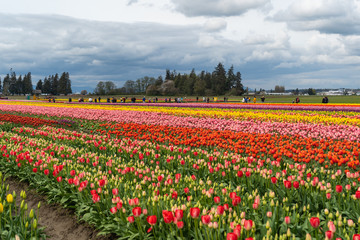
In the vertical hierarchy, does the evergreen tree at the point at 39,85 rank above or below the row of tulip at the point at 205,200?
above

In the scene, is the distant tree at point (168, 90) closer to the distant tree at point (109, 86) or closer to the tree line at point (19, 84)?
the distant tree at point (109, 86)

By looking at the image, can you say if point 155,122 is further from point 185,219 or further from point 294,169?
point 185,219

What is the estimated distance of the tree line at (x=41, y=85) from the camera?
130 m

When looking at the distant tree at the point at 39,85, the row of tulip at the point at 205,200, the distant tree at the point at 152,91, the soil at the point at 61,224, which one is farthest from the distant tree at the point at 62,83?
the soil at the point at 61,224

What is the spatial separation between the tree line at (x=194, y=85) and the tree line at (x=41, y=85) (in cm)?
2804

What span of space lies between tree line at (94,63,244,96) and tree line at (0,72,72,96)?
2804cm

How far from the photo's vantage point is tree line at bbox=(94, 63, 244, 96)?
9631 centimetres

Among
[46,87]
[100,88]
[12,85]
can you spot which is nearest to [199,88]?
[100,88]

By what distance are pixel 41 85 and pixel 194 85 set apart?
3231 inches

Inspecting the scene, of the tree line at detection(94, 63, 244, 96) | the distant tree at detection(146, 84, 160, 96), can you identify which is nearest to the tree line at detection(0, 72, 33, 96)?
the tree line at detection(94, 63, 244, 96)

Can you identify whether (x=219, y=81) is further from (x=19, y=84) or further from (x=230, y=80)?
(x=19, y=84)

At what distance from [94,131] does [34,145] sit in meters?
6.34

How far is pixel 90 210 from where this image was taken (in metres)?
4.89

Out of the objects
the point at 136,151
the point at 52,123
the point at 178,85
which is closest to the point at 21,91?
the point at 178,85
